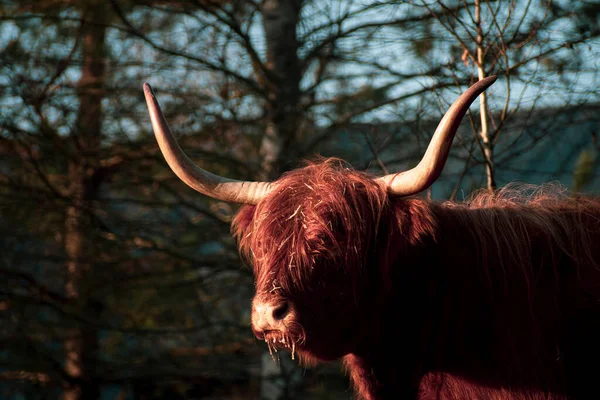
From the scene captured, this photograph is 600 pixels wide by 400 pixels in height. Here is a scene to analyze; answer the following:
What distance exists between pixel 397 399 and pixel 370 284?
1.92 ft

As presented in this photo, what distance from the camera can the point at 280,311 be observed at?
2.67m

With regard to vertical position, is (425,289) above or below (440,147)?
below

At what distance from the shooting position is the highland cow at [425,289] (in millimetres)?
2771

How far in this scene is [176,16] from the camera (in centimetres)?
820

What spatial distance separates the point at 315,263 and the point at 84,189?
22.2 feet

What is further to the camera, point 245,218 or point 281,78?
point 281,78

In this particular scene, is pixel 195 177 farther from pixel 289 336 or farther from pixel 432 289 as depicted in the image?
pixel 432 289

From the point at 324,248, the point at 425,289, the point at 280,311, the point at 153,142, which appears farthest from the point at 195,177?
the point at 153,142

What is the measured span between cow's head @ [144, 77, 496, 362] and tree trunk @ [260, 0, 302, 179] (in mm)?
4426

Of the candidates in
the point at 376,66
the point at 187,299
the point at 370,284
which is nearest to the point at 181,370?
the point at 187,299

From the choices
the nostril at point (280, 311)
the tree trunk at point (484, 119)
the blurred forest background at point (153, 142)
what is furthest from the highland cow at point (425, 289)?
the blurred forest background at point (153, 142)

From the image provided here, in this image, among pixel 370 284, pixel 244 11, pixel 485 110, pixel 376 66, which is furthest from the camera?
pixel 244 11

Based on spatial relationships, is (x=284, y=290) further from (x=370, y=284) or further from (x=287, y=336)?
(x=370, y=284)

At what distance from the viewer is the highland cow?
9.09ft
